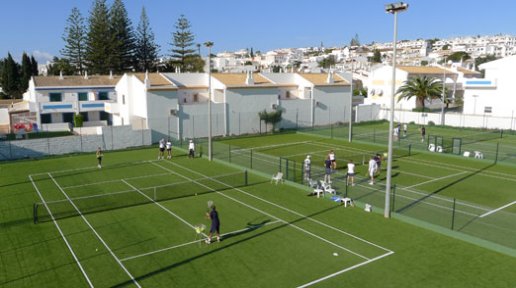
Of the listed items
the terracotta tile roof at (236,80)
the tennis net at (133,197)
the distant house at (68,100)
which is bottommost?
the tennis net at (133,197)

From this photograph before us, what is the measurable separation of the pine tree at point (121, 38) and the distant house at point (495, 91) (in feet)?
191

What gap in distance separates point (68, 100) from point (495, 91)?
5459 cm

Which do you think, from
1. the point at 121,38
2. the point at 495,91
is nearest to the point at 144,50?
the point at 121,38

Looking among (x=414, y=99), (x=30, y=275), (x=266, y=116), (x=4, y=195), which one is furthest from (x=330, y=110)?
(x=30, y=275)

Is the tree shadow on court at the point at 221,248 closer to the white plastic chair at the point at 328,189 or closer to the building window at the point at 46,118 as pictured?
the white plastic chair at the point at 328,189

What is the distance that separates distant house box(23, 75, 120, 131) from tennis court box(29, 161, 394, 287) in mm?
30989

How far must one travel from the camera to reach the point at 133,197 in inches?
899

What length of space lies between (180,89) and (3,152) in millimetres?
18086

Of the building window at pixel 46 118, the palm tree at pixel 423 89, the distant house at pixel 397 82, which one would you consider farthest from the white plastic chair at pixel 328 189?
the distant house at pixel 397 82

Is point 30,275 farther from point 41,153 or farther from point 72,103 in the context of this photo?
point 72,103

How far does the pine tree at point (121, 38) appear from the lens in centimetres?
8011

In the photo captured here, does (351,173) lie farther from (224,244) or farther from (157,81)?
(157,81)

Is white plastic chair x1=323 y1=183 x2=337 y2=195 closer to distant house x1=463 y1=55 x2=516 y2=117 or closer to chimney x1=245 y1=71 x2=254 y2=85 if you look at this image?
chimney x1=245 y1=71 x2=254 y2=85

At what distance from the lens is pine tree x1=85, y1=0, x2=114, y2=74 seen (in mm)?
78562
